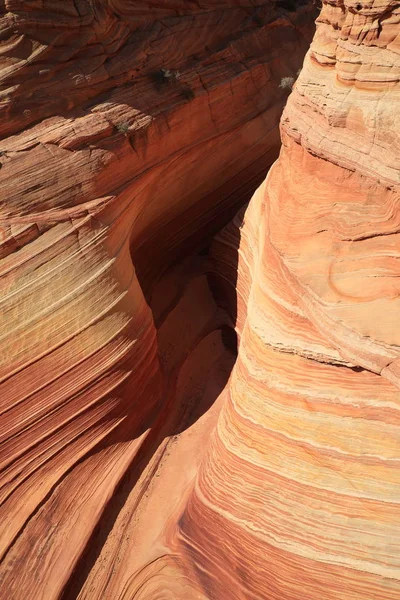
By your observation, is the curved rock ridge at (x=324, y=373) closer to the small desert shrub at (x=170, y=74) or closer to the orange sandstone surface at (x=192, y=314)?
the orange sandstone surface at (x=192, y=314)

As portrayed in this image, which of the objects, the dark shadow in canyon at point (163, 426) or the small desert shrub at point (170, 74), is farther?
the small desert shrub at point (170, 74)

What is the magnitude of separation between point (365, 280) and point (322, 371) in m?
0.77

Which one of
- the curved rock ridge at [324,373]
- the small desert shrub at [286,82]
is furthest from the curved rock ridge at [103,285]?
the curved rock ridge at [324,373]

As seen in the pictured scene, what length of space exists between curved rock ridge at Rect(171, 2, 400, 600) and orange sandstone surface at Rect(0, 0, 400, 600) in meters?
0.02

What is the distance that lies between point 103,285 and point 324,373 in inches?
101

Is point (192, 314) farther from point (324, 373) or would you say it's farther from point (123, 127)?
point (324, 373)

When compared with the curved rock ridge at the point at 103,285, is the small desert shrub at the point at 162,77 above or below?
above

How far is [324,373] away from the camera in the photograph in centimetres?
429

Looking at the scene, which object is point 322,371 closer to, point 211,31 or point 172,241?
point 172,241

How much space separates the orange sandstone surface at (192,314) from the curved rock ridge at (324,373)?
2cm

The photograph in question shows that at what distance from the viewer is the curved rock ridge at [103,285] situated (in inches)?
206

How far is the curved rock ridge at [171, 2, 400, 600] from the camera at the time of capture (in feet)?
12.6

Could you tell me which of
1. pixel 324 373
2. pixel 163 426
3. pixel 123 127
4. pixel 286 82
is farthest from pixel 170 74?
pixel 324 373

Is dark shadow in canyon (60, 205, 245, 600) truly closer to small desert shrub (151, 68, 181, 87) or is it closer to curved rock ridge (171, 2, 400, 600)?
curved rock ridge (171, 2, 400, 600)
